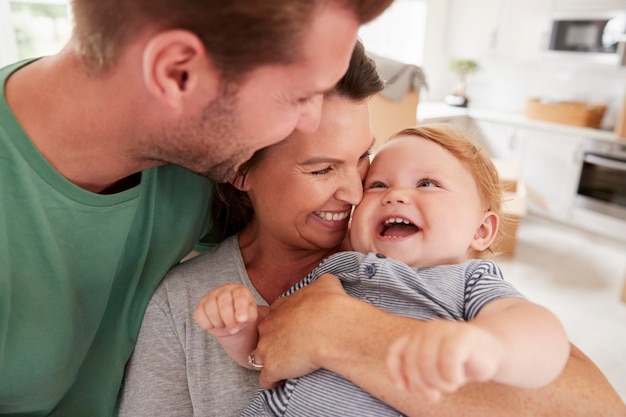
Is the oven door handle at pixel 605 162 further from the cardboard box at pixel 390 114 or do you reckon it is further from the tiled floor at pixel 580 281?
the cardboard box at pixel 390 114

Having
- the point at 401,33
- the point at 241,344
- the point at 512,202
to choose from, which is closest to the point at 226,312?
the point at 241,344

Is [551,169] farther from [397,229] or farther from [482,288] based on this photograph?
[482,288]

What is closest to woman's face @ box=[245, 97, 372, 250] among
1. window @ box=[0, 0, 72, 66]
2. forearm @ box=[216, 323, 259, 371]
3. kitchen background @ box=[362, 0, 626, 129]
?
forearm @ box=[216, 323, 259, 371]

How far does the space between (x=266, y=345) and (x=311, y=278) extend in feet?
0.74

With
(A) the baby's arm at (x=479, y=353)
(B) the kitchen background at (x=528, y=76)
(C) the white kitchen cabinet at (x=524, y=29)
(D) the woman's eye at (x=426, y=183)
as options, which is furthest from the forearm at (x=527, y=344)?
(C) the white kitchen cabinet at (x=524, y=29)

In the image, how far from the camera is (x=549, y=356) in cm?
77

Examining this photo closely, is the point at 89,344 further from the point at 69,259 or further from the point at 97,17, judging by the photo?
the point at 97,17

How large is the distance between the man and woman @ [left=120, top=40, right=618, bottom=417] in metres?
0.14

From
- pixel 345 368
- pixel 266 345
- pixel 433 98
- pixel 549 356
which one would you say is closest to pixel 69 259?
pixel 266 345

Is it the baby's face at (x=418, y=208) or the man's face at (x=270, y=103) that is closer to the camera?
the man's face at (x=270, y=103)

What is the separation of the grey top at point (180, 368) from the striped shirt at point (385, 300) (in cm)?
9

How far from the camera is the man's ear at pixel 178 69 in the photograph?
839 mm

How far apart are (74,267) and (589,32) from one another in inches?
192

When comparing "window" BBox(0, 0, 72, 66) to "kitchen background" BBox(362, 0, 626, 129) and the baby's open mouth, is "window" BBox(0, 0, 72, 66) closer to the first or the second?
the baby's open mouth
